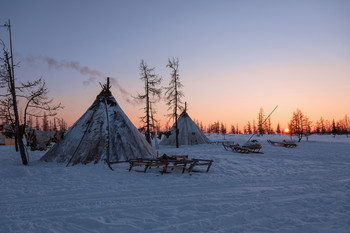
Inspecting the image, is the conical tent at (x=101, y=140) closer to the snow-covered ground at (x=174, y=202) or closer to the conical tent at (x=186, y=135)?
the snow-covered ground at (x=174, y=202)

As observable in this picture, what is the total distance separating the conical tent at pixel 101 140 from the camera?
11742 millimetres

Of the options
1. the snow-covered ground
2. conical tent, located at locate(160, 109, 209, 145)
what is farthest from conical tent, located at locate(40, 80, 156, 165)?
conical tent, located at locate(160, 109, 209, 145)

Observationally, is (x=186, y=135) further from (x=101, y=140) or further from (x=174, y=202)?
(x=174, y=202)

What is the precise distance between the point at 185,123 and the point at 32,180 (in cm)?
2088

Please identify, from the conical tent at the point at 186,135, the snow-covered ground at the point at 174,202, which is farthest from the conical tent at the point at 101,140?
the conical tent at the point at 186,135

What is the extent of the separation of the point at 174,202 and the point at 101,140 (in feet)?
26.7

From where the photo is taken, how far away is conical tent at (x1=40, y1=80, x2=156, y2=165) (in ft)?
38.5

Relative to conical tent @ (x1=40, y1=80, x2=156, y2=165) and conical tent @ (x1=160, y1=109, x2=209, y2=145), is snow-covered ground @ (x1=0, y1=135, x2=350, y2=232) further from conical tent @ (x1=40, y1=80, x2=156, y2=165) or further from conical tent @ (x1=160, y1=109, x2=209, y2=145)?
conical tent @ (x1=160, y1=109, x2=209, y2=145)

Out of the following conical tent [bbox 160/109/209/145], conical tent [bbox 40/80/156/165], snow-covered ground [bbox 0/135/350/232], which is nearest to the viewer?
snow-covered ground [bbox 0/135/350/232]

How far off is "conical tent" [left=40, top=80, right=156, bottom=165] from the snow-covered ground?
8.58 feet

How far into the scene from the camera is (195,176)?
8906 millimetres

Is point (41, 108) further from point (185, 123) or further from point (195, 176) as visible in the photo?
point (185, 123)

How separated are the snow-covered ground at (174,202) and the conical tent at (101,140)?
8.58 ft

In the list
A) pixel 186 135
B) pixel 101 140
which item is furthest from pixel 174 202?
pixel 186 135
